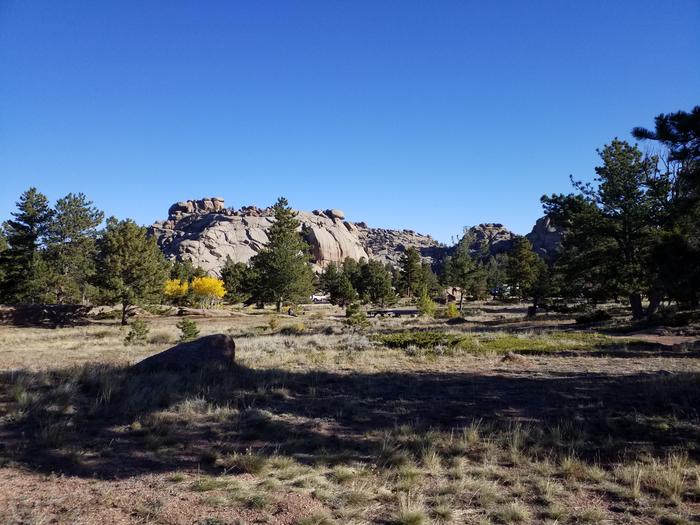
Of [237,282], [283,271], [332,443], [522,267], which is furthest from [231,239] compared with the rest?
[332,443]

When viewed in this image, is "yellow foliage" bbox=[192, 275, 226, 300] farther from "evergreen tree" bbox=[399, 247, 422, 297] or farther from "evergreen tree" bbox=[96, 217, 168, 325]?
"evergreen tree" bbox=[399, 247, 422, 297]

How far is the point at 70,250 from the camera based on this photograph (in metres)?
48.7

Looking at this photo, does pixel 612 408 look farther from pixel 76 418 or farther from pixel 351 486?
pixel 76 418

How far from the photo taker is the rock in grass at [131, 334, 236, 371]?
11.7 metres

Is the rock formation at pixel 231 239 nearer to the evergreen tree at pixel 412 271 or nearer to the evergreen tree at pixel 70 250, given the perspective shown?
the evergreen tree at pixel 412 271

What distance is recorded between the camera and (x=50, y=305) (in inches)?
1773

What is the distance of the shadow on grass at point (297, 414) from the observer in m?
6.00

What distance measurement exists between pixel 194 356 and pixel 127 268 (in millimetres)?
31597

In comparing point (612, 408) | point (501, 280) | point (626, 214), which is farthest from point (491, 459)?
point (501, 280)

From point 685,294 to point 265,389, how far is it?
10.6 meters

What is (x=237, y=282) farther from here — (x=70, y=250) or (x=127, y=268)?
(x=127, y=268)

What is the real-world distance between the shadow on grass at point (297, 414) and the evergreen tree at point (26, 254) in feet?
136

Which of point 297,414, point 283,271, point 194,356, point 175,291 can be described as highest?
point 283,271

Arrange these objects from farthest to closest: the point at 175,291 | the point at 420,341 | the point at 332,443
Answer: the point at 175,291, the point at 420,341, the point at 332,443
